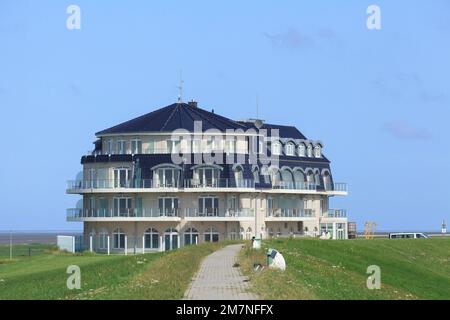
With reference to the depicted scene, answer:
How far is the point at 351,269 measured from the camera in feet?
189

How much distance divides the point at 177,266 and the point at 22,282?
934 cm

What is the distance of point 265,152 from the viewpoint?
8875cm

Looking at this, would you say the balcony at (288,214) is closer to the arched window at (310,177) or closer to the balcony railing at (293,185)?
the balcony railing at (293,185)

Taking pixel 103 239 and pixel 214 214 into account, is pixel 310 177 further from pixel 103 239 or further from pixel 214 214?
pixel 103 239

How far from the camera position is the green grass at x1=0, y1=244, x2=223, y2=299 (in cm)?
3294

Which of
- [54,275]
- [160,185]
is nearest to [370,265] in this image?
[54,275]

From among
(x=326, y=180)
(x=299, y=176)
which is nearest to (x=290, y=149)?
(x=299, y=176)

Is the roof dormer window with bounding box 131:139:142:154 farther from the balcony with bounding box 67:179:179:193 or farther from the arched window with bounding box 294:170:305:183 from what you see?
the arched window with bounding box 294:170:305:183

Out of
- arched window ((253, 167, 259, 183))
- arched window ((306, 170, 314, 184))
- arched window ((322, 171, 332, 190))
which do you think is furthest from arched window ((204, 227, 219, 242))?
arched window ((322, 171, 332, 190))

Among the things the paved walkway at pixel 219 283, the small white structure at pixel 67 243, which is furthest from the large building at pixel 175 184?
the paved walkway at pixel 219 283

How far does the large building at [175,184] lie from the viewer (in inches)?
3243

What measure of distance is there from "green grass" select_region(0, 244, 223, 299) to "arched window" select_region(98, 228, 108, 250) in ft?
72.5

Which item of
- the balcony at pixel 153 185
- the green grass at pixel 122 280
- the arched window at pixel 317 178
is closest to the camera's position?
the green grass at pixel 122 280

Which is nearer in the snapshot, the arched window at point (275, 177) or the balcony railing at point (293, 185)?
the arched window at point (275, 177)
